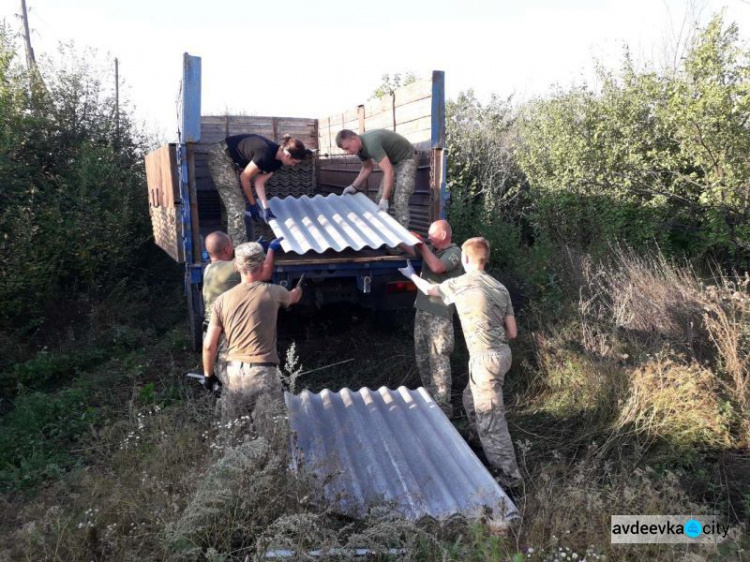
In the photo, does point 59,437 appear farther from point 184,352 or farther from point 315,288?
point 315,288

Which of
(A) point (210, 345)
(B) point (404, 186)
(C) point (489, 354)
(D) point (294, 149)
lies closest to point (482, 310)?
(C) point (489, 354)

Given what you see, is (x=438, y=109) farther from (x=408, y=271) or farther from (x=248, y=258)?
(x=248, y=258)

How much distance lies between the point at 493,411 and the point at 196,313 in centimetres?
329

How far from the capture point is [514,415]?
488cm

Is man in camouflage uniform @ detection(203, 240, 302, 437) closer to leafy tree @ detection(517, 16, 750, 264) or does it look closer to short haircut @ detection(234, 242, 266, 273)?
short haircut @ detection(234, 242, 266, 273)

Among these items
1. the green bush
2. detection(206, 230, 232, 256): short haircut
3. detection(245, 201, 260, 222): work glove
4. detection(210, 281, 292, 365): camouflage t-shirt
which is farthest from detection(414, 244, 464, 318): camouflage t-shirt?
the green bush

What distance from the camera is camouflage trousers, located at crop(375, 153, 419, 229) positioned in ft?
19.0

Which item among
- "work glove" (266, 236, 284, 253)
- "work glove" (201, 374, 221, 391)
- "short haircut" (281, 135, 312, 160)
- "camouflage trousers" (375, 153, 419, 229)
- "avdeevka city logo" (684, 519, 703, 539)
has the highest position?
"short haircut" (281, 135, 312, 160)

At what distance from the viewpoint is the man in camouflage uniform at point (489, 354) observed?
3.85 metres

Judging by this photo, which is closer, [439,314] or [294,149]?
[439,314]

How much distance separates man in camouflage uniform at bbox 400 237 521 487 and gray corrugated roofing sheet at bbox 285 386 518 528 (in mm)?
218

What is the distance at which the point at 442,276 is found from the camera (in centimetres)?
484

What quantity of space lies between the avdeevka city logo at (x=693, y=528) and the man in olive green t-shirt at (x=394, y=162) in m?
3.49

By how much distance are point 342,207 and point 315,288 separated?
1.05m
